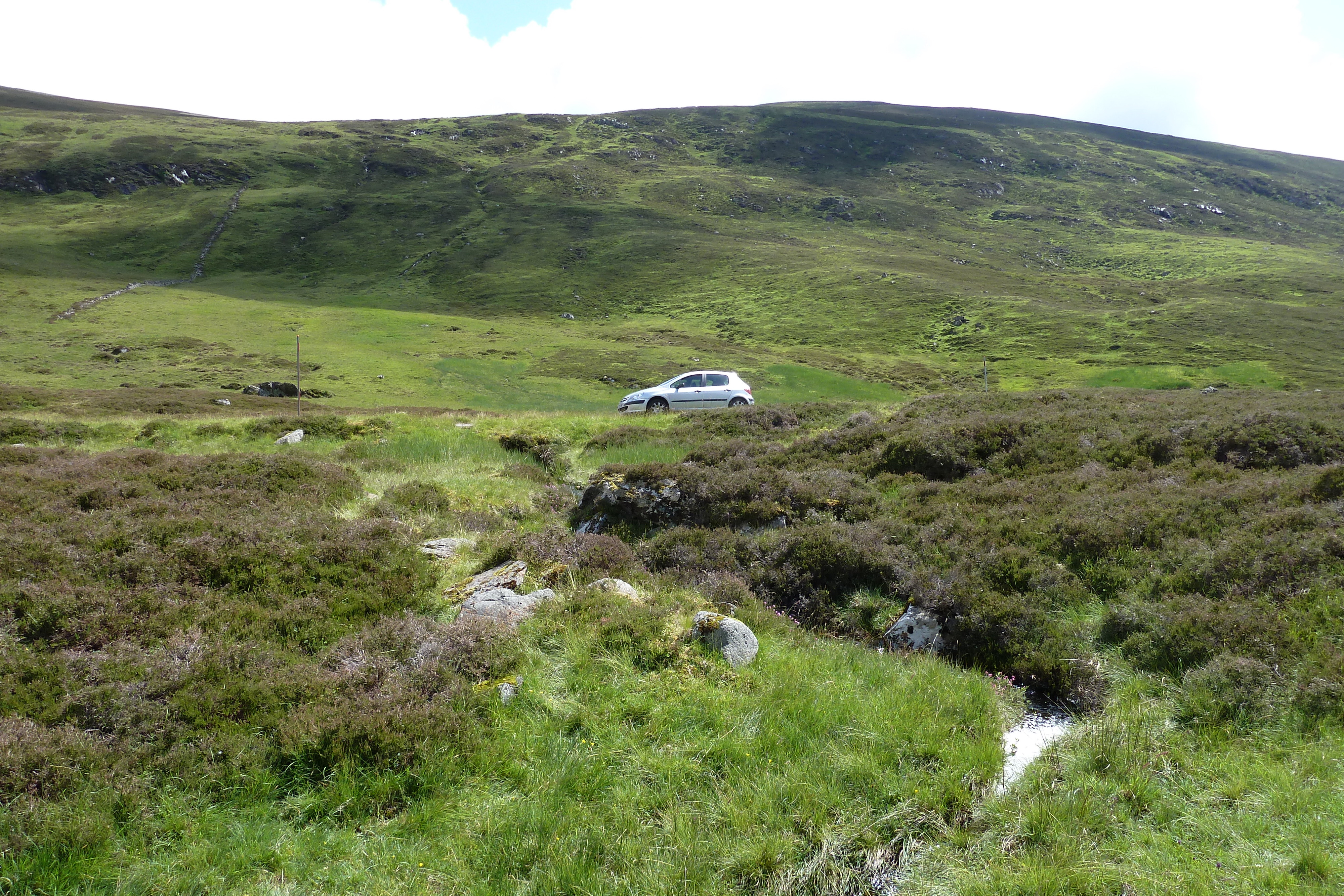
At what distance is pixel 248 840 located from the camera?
15.8ft

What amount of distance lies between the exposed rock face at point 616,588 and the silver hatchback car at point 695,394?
73.3 feet

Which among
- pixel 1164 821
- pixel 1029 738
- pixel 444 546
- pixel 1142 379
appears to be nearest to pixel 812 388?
pixel 1142 379

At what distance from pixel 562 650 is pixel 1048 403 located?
17.4 m

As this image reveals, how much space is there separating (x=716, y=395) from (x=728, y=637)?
81.4 feet

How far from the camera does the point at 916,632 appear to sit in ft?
30.0

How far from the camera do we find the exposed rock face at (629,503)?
1396 centimetres

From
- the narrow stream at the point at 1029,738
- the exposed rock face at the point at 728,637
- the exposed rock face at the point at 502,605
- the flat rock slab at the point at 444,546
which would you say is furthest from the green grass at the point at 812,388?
the narrow stream at the point at 1029,738

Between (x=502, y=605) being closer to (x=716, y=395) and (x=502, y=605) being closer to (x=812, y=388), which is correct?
(x=716, y=395)

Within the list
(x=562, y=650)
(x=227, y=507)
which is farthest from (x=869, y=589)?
(x=227, y=507)

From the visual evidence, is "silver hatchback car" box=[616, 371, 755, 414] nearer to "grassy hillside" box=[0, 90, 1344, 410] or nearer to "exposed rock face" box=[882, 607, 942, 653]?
"grassy hillside" box=[0, 90, 1344, 410]

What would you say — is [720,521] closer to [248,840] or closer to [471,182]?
[248,840]

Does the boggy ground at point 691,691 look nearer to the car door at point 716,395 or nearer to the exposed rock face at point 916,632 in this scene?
the exposed rock face at point 916,632

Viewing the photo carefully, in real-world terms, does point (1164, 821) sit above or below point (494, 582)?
above

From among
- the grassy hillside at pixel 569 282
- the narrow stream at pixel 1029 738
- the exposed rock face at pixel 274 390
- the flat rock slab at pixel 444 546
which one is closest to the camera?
the narrow stream at pixel 1029 738
